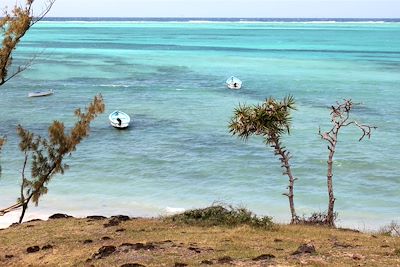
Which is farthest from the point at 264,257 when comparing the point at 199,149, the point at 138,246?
the point at 199,149

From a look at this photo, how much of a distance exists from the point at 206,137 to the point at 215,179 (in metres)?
11.3

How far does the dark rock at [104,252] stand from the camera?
18.4 m

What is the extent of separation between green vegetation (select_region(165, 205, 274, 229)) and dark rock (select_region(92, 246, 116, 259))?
4612 millimetres

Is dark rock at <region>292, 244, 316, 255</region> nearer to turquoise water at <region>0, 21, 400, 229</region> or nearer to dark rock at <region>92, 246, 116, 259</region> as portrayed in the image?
dark rock at <region>92, 246, 116, 259</region>

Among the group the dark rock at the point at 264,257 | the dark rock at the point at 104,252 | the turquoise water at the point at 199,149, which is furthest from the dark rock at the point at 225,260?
the turquoise water at the point at 199,149

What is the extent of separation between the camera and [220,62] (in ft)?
383

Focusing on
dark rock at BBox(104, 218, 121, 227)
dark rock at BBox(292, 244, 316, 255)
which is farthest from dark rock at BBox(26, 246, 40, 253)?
dark rock at BBox(292, 244, 316, 255)

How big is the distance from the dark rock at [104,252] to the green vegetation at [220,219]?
4.61 meters

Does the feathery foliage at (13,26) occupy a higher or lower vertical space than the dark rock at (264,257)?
higher

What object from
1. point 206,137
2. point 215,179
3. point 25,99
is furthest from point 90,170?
point 25,99

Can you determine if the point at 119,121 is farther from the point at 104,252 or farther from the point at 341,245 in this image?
the point at 341,245

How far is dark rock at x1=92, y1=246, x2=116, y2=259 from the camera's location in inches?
725

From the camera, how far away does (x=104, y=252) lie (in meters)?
18.7

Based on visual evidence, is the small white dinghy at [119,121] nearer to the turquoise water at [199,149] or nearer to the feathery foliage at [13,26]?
the turquoise water at [199,149]
